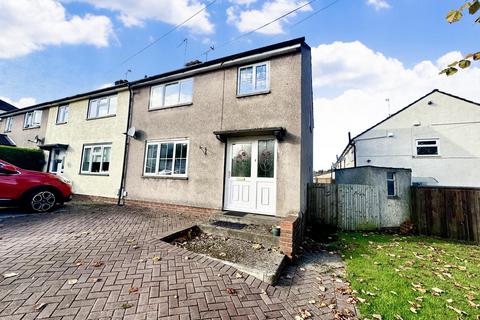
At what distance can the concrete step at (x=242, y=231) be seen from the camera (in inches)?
202

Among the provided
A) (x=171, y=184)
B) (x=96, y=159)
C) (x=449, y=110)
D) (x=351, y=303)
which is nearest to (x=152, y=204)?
(x=171, y=184)

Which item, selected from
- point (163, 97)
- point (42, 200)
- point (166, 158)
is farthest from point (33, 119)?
point (166, 158)

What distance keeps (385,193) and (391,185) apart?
628mm

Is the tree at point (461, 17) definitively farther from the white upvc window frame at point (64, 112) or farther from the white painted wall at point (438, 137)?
the white upvc window frame at point (64, 112)

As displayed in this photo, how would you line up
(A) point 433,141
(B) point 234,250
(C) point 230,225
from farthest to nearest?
(A) point 433,141 → (C) point 230,225 → (B) point 234,250

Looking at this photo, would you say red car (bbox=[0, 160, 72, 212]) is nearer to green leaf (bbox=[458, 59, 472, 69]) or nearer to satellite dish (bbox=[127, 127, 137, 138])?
satellite dish (bbox=[127, 127, 137, 138])

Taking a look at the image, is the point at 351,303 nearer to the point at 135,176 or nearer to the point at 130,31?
the point at 135,176

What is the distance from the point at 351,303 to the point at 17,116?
25.7 meters

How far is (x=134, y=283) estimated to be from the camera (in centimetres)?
327

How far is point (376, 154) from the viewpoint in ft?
52.6

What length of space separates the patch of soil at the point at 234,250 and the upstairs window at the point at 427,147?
53.0 ft

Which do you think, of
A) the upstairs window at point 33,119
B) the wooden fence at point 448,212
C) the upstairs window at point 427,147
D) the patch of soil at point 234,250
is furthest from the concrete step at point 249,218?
the upstairs window at point 33,119

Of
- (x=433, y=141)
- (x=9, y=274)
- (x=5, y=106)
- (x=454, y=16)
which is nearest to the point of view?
(x=454, y=16)

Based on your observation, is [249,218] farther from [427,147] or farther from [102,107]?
[427,147]
